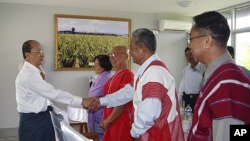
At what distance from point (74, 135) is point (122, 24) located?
4762 millimetres

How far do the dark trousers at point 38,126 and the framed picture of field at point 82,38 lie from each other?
308 centimetres

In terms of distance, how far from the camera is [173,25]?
20.0 feet

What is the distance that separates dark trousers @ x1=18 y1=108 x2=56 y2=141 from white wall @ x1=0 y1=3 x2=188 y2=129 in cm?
299

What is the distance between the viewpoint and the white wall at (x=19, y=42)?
4.99 metres

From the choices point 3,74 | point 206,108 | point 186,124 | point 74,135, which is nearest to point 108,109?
point 186,124

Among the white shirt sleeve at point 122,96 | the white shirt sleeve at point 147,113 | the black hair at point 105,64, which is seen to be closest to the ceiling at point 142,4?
the black hair at point 105,64

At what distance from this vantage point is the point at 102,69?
3531 millimetres

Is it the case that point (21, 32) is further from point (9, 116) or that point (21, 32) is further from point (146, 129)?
point (146, 129)

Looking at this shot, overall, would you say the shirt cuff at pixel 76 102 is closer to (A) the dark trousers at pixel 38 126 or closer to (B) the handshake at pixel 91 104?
(B) the handshake at pixel 91 104

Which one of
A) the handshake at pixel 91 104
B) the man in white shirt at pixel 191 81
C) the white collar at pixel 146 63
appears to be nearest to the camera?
the white collar at pixel 146 63

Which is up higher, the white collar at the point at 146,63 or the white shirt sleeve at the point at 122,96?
the white collar at the point at 146,63

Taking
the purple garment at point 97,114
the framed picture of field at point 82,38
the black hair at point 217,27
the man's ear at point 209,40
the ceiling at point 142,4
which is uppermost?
the ceiling at point 142,4

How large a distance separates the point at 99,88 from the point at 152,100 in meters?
1.84

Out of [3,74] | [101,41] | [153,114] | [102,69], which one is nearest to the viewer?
[153,114]
